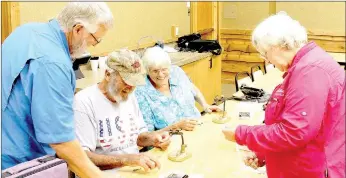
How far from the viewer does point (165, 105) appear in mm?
3268

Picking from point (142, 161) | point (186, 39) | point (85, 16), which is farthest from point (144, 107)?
point (186, 39)

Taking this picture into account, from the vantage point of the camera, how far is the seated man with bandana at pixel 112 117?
7.68 feet

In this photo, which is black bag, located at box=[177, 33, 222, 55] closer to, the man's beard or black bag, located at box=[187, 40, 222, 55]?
black bag, located at box=[187, 40, 222, 55]

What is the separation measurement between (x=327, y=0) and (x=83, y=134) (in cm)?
558

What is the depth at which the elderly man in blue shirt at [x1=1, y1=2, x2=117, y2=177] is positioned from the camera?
174 cm

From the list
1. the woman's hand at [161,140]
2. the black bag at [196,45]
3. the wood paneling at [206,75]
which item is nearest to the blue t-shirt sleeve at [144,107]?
the woman's hand at [161,140]

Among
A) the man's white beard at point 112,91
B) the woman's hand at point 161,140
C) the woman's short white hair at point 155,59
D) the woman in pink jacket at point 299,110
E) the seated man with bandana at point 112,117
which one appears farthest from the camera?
the woman's short white hair at point 155,59

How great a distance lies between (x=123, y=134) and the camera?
257 cm

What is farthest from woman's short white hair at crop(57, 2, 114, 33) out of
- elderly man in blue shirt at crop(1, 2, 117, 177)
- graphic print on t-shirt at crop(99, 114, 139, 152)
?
graphic print on t-shirt at crop(99, 114, 139, 152)

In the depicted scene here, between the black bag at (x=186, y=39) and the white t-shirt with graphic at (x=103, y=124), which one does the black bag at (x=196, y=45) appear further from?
the white t-shirt with graphic at (x=103, y=124)

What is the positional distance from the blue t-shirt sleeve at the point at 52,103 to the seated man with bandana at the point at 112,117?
23.0 inches

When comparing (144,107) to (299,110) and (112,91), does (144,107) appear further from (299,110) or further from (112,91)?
(299,110)

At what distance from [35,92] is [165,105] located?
1612 millimetres

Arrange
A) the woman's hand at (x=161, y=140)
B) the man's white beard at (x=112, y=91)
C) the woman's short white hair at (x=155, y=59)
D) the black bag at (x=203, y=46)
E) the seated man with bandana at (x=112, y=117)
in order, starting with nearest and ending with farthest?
1. the seated man with bandana at (x=112, y=117)
2. the man's white beard at (x=112, y=91)
3. the woman's hand at (x=161, y=140)
4. the woman's short white hair at (x=155, y=59)
5. the black bag at (x=203, y=46)
